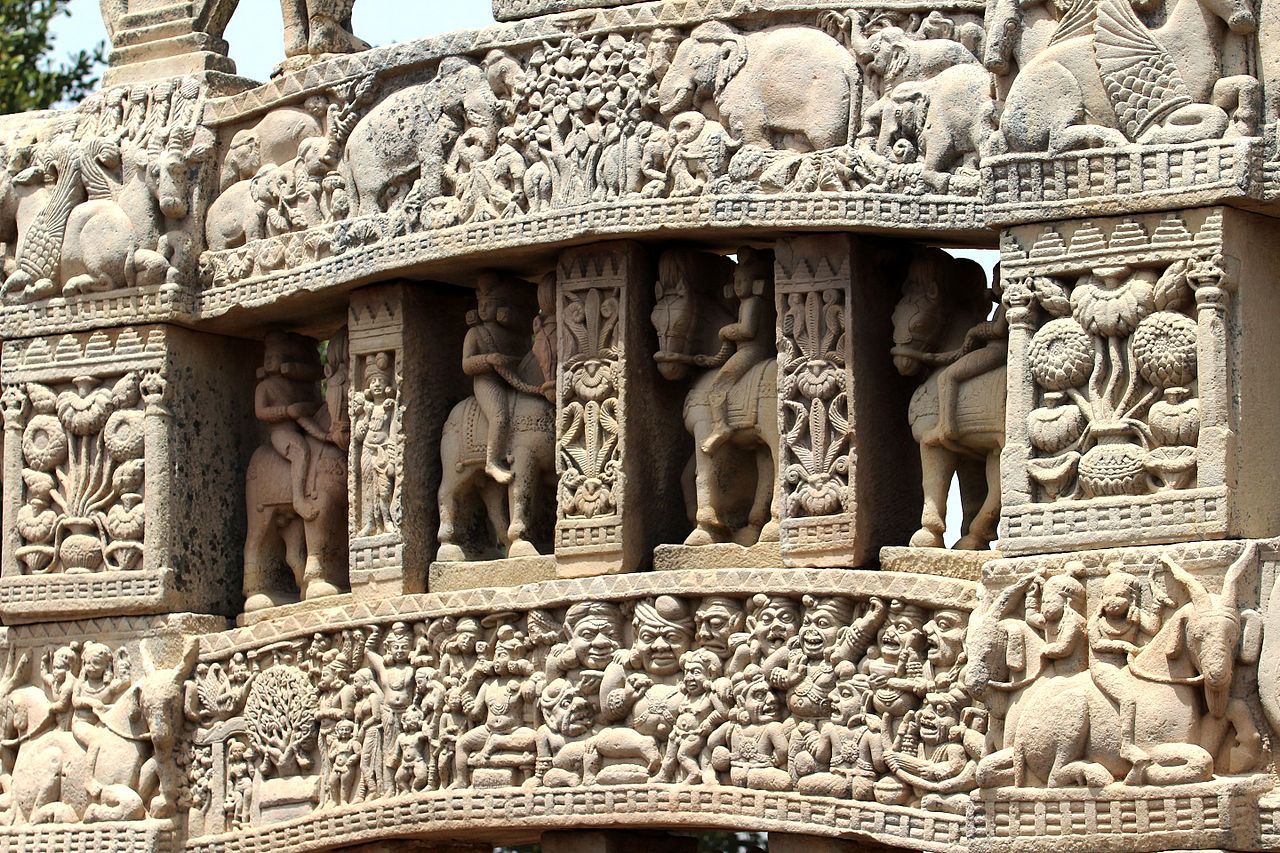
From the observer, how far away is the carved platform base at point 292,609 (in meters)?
13.1

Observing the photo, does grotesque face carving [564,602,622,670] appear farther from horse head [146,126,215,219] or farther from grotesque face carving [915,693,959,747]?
horse head [146,126,215,219]

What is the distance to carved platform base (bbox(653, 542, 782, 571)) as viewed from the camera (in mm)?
12000

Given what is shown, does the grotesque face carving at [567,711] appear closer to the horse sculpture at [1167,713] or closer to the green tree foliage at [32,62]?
the horse sculpture at [1167,713]

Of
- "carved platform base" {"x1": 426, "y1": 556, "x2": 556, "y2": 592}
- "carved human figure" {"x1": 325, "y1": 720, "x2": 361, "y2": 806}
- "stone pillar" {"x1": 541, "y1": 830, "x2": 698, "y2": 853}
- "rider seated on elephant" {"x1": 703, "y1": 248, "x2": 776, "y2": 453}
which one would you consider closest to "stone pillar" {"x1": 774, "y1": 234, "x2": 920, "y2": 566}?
"rider seated on elephant" {"x1": 703, "y1": 248, "x2": 776, "y2": 453}

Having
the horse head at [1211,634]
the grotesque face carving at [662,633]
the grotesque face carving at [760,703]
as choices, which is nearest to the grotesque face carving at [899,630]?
→ the grotesque face carving at [760,703]

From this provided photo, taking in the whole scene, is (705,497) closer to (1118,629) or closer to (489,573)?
(489,573)

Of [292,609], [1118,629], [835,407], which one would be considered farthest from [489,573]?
[1118,629]

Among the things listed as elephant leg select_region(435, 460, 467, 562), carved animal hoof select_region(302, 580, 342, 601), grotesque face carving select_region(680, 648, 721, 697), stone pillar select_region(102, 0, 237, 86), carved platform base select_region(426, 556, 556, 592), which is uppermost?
stone pillar select_region(102, 0, 237, 86)

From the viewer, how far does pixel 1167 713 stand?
1062 centimetres

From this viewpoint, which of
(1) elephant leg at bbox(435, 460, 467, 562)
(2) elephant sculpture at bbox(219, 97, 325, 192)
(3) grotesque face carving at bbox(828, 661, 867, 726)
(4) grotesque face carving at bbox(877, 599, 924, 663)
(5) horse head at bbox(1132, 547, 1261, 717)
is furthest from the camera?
(2) elephant sculpture at bbox(219, 97, 325, 192)

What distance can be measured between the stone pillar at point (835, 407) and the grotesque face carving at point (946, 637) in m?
0.45

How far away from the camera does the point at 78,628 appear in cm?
1359

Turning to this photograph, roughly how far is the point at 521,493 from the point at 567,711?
952mm

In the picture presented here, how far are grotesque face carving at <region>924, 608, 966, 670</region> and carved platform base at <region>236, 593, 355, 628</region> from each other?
8.71ft
